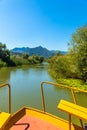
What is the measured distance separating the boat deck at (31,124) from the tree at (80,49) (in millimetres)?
11925

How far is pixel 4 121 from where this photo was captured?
245 centimetres

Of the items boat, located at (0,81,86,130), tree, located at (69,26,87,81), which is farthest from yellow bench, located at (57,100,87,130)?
tree, located at (69,26,87,81)

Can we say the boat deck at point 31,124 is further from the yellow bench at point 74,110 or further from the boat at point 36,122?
the yellow bench at point 74,110

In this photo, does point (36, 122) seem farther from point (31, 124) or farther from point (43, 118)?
point (43, 118)

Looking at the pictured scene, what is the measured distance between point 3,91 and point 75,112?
997 centimetres

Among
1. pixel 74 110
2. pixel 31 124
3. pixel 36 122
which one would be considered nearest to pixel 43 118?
pixel 36 122

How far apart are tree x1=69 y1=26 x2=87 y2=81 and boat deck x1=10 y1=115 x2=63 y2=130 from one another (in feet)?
39.1

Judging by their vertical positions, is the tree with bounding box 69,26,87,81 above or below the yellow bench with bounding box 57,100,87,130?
above

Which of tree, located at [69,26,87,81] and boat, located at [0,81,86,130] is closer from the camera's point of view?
boat, located at [0,81,86,130]

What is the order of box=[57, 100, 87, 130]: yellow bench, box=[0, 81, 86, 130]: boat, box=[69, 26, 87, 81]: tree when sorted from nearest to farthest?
box=[57, 100, 87, 130]: yellow bench < box=[0, 81, 86, 130]: boat < box=[69, 26, 87, 81]: tree

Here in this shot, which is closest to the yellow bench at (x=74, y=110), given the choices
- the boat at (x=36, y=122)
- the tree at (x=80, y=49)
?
the boat at (x=36, y=122)

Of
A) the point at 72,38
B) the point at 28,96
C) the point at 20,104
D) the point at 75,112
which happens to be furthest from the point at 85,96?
the point at 75,112

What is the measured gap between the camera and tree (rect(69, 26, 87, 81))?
50.3 feet

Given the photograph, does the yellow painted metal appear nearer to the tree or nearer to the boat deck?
the boat deck
